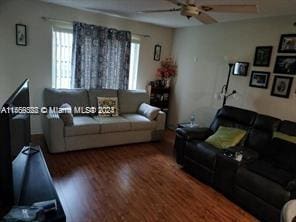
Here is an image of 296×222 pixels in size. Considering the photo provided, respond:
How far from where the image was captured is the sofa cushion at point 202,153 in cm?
290

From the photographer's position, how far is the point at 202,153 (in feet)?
9.89

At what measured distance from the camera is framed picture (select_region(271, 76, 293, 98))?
324 cm

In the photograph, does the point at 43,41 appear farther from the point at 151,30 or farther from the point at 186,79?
the point at 186,79

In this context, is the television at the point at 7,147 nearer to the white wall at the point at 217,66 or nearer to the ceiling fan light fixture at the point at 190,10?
the ceiling fan light fixture at the point at 190,10

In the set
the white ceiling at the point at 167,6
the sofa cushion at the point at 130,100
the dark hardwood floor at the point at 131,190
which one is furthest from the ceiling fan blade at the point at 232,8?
the sofa cushion at the point at 130,100

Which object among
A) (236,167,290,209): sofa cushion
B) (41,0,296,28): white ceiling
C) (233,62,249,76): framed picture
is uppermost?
(41,0,296,28): white ceiling

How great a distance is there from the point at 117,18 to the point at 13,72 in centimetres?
221

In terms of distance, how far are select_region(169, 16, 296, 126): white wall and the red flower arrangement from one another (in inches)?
5.9

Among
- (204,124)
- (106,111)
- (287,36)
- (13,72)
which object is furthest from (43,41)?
(287,36)

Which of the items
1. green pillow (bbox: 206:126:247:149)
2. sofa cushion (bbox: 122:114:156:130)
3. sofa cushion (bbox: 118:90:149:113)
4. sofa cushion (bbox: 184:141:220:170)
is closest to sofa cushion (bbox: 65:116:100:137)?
sofa cushion (bbox: 122:114:156:130)

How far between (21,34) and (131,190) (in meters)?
3.15

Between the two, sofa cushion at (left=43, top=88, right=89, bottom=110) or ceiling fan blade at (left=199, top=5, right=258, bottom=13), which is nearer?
ceiling fan blade at (left=199, top=5, right=258, bottom=13)

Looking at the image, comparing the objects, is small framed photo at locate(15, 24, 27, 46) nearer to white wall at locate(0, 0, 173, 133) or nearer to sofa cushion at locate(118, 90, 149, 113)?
white wall at locate(0, 0, 173, 133)

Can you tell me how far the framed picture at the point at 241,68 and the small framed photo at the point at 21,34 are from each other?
12.1 ft
